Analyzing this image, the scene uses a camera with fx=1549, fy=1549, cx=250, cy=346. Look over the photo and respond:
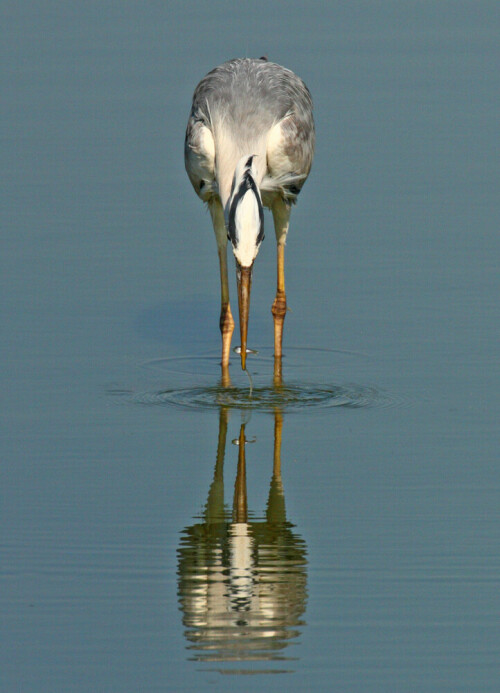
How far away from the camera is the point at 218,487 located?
31.5ft

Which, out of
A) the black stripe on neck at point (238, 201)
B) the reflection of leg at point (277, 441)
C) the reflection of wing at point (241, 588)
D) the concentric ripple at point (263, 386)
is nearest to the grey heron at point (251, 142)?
the concentric ripple at point (263, 386)

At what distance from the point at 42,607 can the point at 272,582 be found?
1214 mm

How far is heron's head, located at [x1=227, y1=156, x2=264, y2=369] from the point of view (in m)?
10.6

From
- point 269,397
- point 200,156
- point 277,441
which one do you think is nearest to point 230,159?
point 200,156

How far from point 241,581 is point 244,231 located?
130 inches

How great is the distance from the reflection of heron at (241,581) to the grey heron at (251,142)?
3.18 m

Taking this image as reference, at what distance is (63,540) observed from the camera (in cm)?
839

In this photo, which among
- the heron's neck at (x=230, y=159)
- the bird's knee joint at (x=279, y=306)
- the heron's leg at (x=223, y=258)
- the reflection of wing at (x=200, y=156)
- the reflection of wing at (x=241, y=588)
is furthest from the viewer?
the bird's knee joint at (x=279, y=306)

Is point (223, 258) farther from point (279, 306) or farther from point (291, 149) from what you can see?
point (291, 149)

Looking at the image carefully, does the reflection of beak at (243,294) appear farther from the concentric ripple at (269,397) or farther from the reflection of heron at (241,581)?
the reflection of heron at (241,581)

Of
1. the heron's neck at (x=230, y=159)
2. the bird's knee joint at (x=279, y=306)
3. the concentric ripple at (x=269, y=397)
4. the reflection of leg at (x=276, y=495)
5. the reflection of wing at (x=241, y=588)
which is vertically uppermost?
the heron's neck at (x=230, y=159)

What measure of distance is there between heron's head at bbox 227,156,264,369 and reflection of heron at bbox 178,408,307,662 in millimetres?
1756

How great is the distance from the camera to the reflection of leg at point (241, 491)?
360 inches

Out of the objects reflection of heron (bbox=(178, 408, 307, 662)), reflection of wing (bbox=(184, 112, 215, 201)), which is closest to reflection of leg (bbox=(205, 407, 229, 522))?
reflection of heron (bbox=(178, 408, 307, 662))
